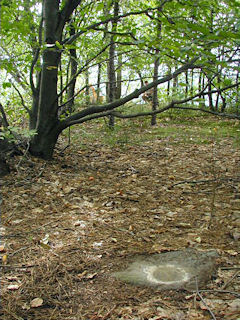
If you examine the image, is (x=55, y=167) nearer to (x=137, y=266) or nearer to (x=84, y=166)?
(x=84, y=166)

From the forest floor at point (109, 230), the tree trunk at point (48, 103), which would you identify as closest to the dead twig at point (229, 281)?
the forest floor at point (109, 230)

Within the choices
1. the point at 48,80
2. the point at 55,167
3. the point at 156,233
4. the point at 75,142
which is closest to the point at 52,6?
the point at 48,80

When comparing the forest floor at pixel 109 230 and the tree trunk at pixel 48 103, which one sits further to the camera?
the tree trunk at pixel 48 103

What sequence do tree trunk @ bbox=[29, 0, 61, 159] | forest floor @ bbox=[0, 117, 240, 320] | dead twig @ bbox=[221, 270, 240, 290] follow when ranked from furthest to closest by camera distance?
tree trunk @ bbox=[29, 0, 61, 159] < dead twig @ bbox=[221, 270, 240, 290] < forest floor @ bbox=[0, 117, 240, 320]

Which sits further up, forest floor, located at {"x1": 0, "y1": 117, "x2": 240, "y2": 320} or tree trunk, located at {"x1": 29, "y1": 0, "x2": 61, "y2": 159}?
tree trunk, located at {"x1": 29, "y1": 0, "x2": 61, "y2": 159}

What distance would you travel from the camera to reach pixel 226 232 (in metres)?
3.17

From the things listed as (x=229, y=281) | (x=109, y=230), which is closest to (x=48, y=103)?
(x=109, y=230)

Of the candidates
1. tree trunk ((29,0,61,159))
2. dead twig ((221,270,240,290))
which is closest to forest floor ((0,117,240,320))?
dead twig ((221,270,240,290))

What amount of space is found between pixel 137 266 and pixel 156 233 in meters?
0.69

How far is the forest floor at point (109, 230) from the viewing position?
210cm

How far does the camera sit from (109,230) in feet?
10.7

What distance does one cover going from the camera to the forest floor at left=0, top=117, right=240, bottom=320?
2.10 metres

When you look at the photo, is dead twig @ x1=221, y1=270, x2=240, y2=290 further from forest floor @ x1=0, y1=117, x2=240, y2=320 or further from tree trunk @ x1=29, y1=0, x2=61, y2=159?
tree trunk @ x1=29, y1=0, x2=61, y2=159

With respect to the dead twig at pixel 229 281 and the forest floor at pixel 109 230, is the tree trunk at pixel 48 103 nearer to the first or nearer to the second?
the forest floor at pixel 109 230
